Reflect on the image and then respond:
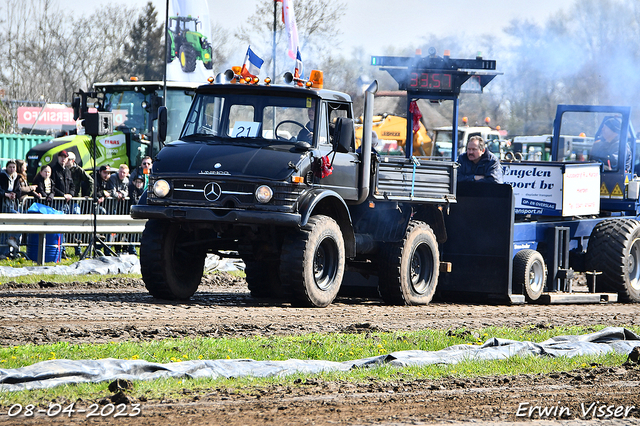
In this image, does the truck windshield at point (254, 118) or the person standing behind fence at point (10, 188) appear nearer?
the truck windshield at point (254, 118)

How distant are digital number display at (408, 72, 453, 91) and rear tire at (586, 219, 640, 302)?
127 inches

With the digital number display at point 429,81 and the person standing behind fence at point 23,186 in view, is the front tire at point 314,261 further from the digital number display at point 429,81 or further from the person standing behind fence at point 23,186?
the person standing behind fence at point 23,186

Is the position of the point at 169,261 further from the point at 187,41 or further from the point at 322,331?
the point at 187,41

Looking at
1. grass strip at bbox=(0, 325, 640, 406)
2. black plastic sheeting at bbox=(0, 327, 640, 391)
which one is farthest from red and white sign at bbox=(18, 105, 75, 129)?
black plastic sheeting at bbox=(0, 327, 640, 391)

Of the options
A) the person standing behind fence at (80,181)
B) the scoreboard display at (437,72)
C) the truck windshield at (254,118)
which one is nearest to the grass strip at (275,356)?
the truck windshield at (254,118)

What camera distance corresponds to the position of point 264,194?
971cm

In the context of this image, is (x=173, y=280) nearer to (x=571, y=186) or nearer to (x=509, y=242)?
(x=509, y=242)

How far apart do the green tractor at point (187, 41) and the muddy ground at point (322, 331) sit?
29.6ft

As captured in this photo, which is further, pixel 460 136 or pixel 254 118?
pixel 460 136

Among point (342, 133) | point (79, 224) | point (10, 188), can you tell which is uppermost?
point (342, 133)

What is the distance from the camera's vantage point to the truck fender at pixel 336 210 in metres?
10.1

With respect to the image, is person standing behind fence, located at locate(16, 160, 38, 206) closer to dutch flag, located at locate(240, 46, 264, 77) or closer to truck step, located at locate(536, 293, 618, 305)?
dutch flag, located at locate(240, 46, 264, 77)

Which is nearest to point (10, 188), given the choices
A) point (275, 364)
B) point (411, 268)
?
point (411, 268)

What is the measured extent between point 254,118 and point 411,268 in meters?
2.90
